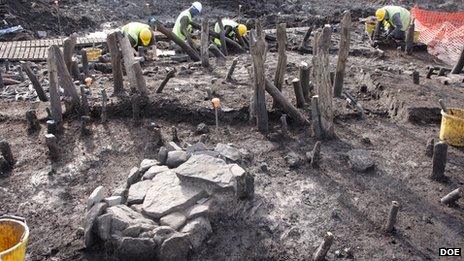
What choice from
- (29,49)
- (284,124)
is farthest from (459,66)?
(29,49)

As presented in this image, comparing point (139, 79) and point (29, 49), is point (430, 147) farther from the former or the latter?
point (29, 49)

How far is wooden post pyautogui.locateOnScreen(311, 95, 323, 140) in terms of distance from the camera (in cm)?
640

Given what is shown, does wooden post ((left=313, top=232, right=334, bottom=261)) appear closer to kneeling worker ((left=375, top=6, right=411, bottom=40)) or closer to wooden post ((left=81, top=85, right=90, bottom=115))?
wooden post ((left=81, top=85, right=90, bottom=115))

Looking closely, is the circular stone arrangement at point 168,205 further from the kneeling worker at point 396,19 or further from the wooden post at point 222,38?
the kneeling worker at point 396,19

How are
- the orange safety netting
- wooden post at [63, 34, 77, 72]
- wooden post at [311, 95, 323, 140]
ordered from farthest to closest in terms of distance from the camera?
the orange safety netting → wooden post at [63, 34, 77, 72] → wooden post at [311, 95, 323, 140]

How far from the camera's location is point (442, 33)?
12.6m

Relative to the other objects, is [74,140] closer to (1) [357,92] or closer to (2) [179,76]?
(2) [179,76]

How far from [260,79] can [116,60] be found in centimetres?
282

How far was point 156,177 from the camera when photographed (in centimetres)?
518

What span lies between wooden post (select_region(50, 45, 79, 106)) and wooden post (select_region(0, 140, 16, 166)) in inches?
59.1

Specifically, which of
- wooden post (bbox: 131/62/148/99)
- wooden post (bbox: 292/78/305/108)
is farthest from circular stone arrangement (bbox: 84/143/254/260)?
wooden post (bbox: 131/62/148/99)

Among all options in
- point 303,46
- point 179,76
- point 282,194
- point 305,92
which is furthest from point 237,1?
point 282,194

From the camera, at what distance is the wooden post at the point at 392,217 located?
14.9 ft

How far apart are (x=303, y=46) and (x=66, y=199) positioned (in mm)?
8146
